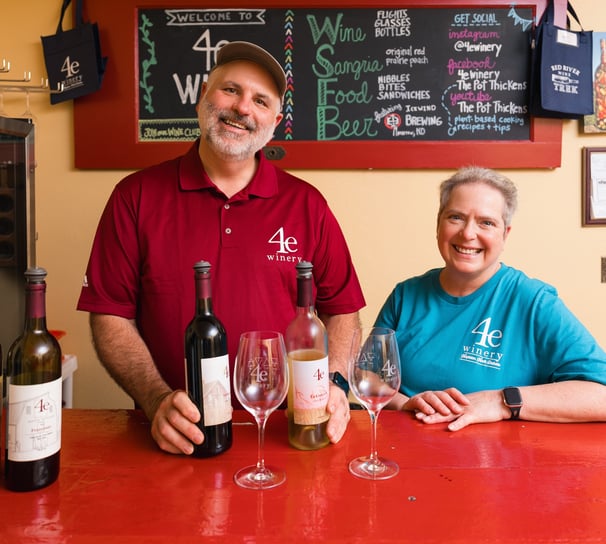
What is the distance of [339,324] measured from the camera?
1.58 meters

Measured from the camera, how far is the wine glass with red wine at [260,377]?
90 cm

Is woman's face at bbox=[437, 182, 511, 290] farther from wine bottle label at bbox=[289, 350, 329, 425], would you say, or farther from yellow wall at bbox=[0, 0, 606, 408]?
yellow wall at bbox=[0, 0, 606, 408]

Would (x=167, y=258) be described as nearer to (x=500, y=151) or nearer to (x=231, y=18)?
(x=231, y=18)

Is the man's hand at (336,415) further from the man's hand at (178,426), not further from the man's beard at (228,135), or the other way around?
the man's beard at (228,135)

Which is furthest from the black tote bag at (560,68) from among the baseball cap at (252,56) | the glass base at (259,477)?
the glass base at (259,477)

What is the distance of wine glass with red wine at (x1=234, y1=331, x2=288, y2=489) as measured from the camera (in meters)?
0.90

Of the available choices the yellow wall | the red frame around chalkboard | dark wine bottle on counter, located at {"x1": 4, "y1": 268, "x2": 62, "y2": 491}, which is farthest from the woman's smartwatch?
the red frame around chalkboard

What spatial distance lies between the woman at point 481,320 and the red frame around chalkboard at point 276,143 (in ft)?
2.67

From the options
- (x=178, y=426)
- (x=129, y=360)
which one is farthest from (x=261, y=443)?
(x=129, y=360)

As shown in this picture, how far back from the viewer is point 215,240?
4.92ft

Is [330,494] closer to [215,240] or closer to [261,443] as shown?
[261,443]

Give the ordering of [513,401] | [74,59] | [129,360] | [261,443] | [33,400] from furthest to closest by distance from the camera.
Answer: [74,59]
[129,360]
[513,401]
[261,443]
[33,400]

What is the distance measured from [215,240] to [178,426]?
63 centimetres

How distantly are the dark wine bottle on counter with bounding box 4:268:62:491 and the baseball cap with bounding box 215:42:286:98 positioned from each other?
3.08 ft
